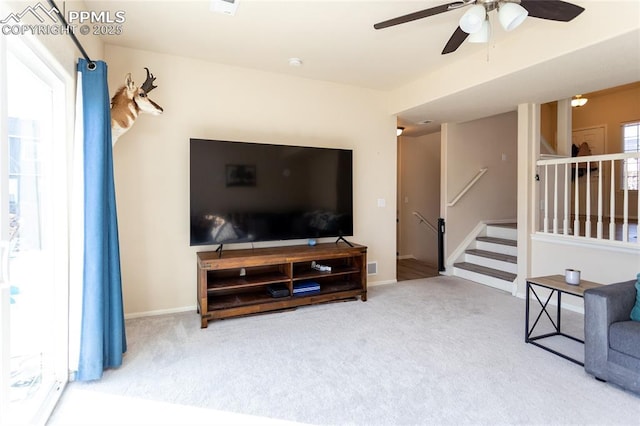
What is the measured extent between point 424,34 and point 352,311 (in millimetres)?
2753

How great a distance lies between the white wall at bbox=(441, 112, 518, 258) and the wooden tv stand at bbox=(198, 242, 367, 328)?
211cm

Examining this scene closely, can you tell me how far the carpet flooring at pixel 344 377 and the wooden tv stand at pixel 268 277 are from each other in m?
0.16

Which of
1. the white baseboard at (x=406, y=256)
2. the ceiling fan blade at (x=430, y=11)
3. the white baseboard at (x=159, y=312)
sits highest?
the ceiling fan blade at (x=430, y=11)

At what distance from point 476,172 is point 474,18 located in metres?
4.01

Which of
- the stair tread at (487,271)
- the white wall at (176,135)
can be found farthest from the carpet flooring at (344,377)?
the stair tread at (487,271)

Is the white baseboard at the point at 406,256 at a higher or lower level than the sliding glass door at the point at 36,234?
lower

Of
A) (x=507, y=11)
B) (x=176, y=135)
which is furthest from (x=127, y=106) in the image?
(x=507, y=11)

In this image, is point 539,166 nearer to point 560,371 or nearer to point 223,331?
point 560,371

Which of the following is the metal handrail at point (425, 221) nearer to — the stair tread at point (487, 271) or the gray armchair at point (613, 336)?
the stair tread at point (487, 271)

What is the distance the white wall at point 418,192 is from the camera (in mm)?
6699

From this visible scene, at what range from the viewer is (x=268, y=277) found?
359 centimetres

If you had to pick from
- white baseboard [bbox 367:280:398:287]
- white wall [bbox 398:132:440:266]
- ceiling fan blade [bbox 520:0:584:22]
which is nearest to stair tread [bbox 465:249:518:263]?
white wall [bbox 398:132:440:266]

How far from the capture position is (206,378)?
7.57 feet

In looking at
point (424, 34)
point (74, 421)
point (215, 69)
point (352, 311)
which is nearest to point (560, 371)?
point (352, 311)
